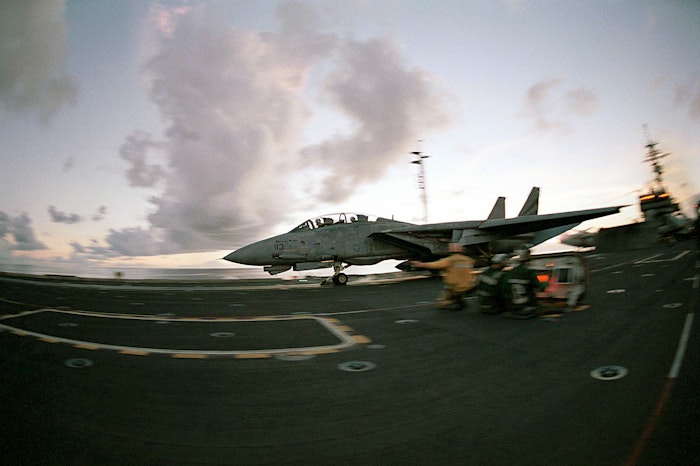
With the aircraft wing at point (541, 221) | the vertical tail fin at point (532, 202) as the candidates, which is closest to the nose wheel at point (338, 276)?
the aircraft wing at point (541, 221)

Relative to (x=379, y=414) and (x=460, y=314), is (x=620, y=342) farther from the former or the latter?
(x=379, y=414)

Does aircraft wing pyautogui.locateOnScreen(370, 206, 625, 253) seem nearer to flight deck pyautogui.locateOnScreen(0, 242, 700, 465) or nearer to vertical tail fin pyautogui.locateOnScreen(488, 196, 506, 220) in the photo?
vertical tail fin pyautogui.locateOnScreen(488, 196, 506, 220)

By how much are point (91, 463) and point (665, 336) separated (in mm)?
7250

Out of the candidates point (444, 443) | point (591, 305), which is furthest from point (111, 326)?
point (591, 305)

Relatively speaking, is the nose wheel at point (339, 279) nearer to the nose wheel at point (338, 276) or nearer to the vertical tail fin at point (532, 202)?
the nose wheel at point (338, 276)

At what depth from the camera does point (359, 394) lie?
3.34 metres

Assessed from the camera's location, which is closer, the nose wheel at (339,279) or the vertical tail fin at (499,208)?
the nose wheel at (339,279)

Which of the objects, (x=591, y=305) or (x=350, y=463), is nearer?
(x=350, y=463)

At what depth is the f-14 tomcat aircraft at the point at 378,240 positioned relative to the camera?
1666 cm

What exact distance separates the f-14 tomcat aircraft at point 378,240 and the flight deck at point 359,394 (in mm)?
9970

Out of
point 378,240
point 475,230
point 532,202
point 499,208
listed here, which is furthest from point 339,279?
point 532,202

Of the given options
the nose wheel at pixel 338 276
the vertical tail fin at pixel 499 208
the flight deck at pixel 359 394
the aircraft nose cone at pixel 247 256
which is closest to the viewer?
the flight deck at pixel 359 394

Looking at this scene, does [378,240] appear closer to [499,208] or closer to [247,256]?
[247,256]

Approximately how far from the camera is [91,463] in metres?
2.20
